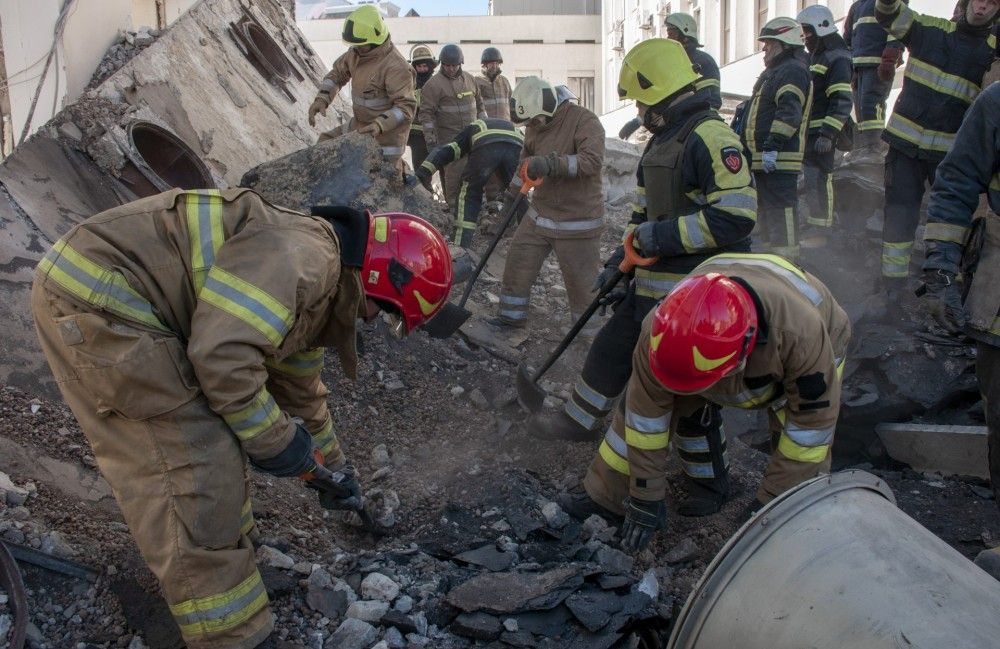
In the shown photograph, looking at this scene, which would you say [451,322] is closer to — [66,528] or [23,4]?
[66,528]

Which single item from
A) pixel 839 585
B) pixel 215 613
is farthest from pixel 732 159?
pixel 215 613

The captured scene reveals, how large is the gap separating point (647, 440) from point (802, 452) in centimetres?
55

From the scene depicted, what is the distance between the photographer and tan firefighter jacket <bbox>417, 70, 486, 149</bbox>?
8.60 metres

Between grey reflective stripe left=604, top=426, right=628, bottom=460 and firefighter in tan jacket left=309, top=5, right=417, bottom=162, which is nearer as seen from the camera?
grey reflective stripe left=604, top=426, right=628, bottom=460

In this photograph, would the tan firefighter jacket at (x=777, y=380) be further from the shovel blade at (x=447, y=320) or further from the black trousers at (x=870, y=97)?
the black trousers at (x=870, y=97)

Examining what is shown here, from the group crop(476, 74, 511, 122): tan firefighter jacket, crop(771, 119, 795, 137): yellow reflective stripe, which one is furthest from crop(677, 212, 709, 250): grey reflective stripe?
crop(476, 74, 511, 122): tan firefighter jacket

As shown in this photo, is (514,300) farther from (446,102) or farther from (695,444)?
(446,102)

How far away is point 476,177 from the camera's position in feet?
24.0

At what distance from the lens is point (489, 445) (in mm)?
4562

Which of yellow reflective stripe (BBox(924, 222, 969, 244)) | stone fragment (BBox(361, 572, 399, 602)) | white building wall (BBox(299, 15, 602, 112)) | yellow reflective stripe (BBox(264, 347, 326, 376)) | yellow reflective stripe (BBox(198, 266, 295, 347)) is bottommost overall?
white building wall (BBox(299, 15, 602, 112))

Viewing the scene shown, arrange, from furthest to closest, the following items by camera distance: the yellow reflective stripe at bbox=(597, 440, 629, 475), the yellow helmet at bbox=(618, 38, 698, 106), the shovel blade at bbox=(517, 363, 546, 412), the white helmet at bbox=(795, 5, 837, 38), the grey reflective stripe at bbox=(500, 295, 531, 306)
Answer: the white helmet at bbox=(795, 5, 837, 38) < the grey reflective stripe at bbox=(500, 295, 531, 306) < the shovel blade at bbox=(517, 363, 546, 412) < the yellow helmet at bbox=(618, 38, 698, 106) < the yellow reflective stripe at bbox=(597, 440, 629, 475)

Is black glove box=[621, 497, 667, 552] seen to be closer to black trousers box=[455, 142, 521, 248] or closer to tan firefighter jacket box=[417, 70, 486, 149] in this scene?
black trousers box=[455, 142, 521, 248]

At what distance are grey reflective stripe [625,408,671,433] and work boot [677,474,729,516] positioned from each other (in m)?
0.66

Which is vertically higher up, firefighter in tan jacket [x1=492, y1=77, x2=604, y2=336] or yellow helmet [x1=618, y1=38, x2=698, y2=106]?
yellow helmet [x1=618, y1=38, x2=698, y2=106]
